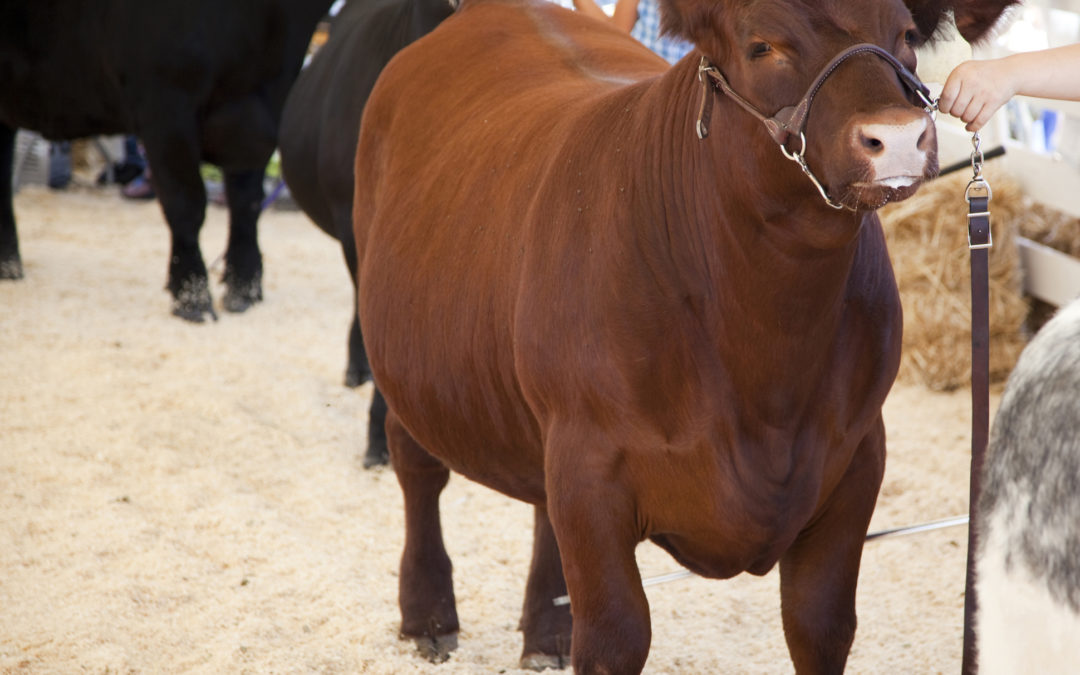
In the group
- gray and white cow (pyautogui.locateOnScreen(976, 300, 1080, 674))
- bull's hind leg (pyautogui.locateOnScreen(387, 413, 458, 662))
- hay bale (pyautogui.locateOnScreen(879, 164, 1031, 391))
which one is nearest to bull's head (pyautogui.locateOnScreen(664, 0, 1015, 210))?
gray and white cow (pyautogui.locateOnScreen(976, 300, 1080, 674))

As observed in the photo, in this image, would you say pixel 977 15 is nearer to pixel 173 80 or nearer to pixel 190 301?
pixel 173 80

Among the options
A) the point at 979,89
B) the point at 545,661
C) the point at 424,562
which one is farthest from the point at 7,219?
the point at 979,89

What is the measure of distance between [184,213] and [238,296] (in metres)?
0.56

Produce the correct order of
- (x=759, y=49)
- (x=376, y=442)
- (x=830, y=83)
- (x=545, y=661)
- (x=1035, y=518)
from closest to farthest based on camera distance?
(x=1035, y=518) → (x=830, y=83) → (x=759, y=49) → (x=545, y=661) → (x=376, y=442)

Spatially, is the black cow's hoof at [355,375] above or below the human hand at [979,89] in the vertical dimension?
below

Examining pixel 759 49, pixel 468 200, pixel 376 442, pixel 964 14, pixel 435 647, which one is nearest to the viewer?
pixel 759 49

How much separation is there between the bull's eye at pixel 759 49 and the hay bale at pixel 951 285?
3.62 m

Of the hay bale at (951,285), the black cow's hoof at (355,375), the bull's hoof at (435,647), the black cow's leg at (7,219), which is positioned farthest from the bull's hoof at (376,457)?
the black cow's leg at (7,219)

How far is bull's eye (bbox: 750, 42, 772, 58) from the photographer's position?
1.65 metres

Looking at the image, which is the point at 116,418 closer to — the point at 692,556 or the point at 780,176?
the point at 692,556

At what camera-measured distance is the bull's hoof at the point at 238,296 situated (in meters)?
6.44

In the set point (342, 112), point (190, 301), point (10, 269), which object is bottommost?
point (10, 269)

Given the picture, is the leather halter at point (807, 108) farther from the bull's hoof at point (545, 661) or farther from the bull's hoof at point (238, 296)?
the bull's hoof at point (238, 296)

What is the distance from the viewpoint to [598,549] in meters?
1.90
